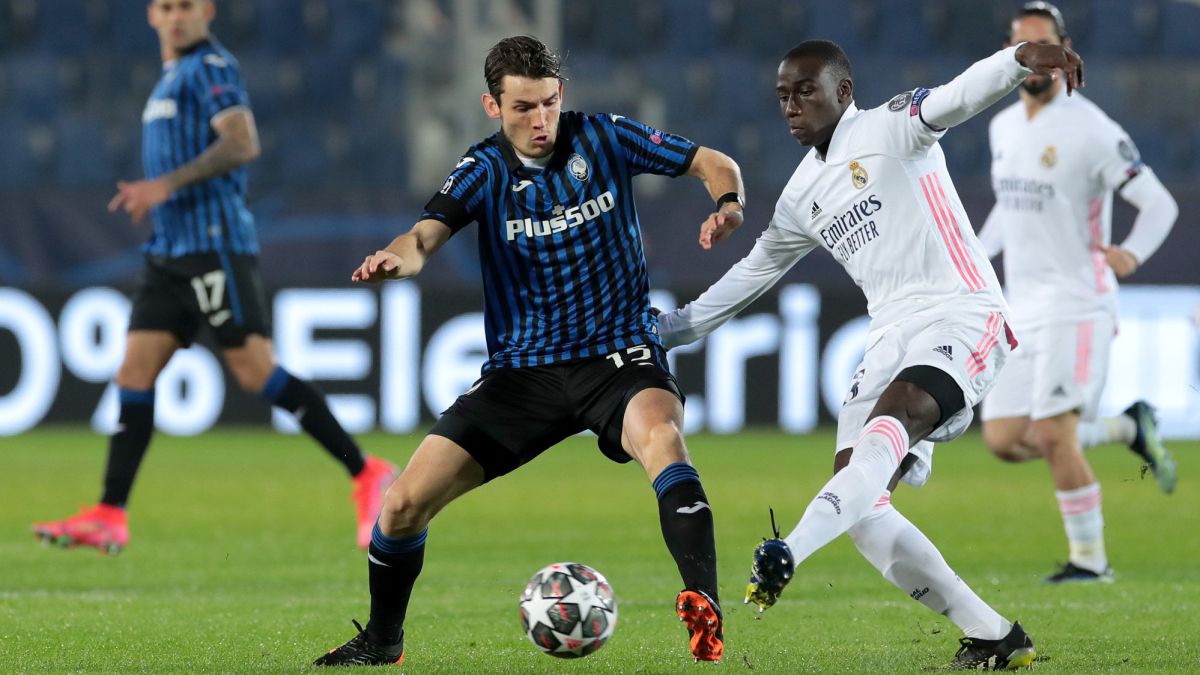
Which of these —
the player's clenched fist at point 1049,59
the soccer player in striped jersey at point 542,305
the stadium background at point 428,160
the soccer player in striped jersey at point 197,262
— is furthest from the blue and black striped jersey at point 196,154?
the stadium background at point 428,160

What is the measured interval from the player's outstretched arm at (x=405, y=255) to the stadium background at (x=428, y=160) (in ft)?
27.8

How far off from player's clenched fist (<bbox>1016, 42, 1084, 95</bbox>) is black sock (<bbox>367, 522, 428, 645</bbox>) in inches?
78.1

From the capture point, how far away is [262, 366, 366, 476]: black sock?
767 centimetres

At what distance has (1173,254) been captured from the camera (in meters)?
13.4

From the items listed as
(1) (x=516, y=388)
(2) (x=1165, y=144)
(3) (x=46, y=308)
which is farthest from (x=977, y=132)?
(1) (x=516, y=388)

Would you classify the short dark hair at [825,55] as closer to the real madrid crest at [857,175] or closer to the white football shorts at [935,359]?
the real madrid crest at [857,175]

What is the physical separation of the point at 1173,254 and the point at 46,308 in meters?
8.28

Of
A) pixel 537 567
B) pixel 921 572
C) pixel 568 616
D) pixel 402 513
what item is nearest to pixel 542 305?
pixel 402 513

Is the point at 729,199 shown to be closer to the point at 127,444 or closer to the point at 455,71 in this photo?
the point at 127,444

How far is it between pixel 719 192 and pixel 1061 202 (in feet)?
9.40

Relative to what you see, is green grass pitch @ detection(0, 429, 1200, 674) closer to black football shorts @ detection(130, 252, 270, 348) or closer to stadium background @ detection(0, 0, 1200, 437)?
black football shorts @ detection(130, 252, 270, 348)

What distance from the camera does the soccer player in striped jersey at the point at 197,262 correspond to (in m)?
7.56

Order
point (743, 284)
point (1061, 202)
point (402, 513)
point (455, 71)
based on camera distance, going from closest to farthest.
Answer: point (402, 513) → point (743, 284) → point (1061, 202) → point (455, 71)

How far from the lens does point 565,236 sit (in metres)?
4.99
